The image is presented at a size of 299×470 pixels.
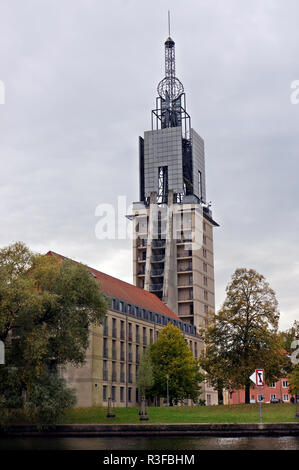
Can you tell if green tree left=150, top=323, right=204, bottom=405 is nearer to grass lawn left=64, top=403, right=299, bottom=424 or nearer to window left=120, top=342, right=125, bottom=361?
window left=120, top=342, right=125, bottom=361

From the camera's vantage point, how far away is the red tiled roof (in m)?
89.8

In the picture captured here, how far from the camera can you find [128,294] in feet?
320

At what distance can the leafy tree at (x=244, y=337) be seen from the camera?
64562 millimetres

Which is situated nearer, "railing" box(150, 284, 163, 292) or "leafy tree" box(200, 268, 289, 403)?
"leafy tree" box(200, 268, 289, 403)

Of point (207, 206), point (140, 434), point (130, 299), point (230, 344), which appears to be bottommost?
point (140, 434)

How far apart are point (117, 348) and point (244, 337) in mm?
24883

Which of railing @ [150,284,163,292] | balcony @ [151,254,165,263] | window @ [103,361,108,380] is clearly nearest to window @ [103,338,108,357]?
window @ [103,361,108,380]

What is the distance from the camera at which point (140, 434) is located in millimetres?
50250

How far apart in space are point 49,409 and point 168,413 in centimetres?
1491

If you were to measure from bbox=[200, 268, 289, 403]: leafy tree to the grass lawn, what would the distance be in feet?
13.2

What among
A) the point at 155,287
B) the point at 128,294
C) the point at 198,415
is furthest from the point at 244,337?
the point at 155,287
